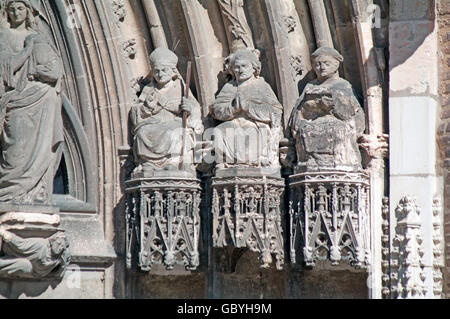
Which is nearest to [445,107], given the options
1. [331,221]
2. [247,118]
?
[331,221]

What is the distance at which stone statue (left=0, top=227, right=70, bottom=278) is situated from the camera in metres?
11.1

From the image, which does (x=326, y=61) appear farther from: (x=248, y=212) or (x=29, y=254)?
(x=29, y=254)

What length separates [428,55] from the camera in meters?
11.9

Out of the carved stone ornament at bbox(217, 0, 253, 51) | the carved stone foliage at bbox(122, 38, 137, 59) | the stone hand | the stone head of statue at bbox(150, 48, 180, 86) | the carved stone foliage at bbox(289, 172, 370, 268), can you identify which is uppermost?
the carved stone ornament at bbox(217, 0, 253, 51)

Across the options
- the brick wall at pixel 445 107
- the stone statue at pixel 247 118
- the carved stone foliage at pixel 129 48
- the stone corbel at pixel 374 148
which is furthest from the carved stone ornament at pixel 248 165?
the brick wall at pixel 445 107

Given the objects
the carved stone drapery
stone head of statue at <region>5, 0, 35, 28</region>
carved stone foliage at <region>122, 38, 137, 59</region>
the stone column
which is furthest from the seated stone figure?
stone head of statue at <region>5, 0, 35, 28</region>

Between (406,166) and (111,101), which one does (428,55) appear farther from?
(111,101)

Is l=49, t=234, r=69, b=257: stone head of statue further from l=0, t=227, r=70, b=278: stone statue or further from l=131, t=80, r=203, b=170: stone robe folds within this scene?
l=131, t=80, r=203, b=170: stone robe folds

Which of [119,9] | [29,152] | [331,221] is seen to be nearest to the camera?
[29,152]

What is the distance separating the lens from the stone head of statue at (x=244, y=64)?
11.9 m

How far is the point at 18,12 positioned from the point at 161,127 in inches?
55.2

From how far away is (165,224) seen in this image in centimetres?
1159

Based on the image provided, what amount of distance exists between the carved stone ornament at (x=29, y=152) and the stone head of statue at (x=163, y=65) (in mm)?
800
